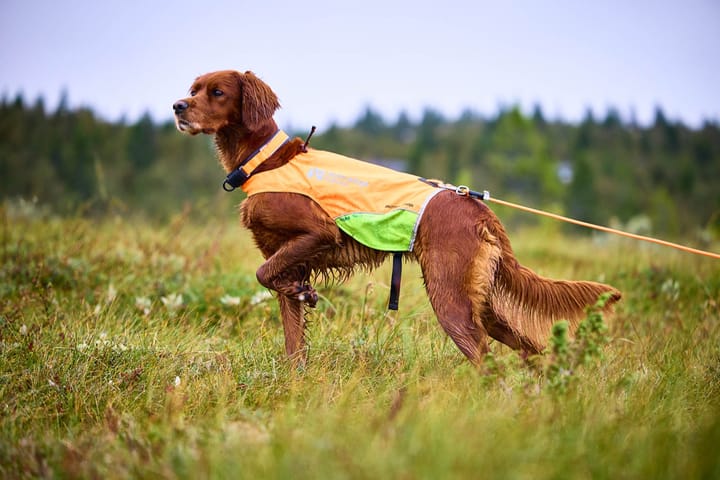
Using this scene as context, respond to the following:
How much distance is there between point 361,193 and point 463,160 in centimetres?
4502

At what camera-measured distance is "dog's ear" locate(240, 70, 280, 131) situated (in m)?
3.28

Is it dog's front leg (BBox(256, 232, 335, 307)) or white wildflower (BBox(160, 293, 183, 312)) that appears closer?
dog's front leg (BBox(256, 232, 335, 307))

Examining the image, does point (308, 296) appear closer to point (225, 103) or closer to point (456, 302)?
point (456, 302)

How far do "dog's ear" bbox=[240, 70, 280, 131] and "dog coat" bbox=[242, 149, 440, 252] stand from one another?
32 centimetres

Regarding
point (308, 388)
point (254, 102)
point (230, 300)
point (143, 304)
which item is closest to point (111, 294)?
point (143, 304)

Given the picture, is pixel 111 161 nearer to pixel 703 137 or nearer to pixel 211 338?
pixel 211 338

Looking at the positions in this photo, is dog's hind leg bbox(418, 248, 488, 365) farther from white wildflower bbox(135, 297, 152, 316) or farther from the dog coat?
white wildflower bbox(135, 297, 152, 316)

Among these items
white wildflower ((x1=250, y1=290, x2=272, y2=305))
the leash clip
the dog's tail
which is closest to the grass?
white wildflower ((x1=250, y1=290, x2=272, y2=305))

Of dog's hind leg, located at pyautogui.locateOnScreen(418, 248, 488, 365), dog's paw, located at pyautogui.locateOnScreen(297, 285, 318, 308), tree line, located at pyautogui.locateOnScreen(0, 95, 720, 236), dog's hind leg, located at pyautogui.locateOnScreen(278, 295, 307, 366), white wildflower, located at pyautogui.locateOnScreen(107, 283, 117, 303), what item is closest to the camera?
dog's hind leg, located at pyautogui.locateOnScreen(418, 248, 488, 365)

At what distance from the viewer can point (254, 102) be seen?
3.27m

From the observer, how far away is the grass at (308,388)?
6.17ft

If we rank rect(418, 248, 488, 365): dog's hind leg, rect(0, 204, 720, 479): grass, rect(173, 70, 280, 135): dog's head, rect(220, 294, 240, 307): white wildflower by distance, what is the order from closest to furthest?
rect(0, 204, 720, 479): grass < rect(418, 248, 488, 365): dog's hind leg < rect(173, 70, 280, 135): dog's head < rect(220, 294, 240, 307): white wildflower

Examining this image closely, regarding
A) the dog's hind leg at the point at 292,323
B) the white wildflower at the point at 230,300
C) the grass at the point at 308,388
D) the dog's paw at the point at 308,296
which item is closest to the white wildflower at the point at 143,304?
the grass at the point at 308,388

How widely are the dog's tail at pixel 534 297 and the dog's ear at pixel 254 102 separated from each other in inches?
58.4
